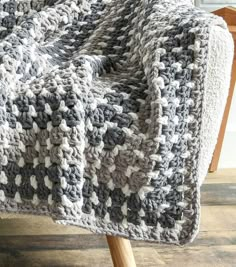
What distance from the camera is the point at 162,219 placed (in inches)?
34.6

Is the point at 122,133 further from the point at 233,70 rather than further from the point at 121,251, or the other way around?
the point at 233,70

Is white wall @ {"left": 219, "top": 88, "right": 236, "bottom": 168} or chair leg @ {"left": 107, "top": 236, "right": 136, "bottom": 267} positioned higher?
chair leg @ {"left": 107, "top": 236, "right": 136, "bottom": 267}

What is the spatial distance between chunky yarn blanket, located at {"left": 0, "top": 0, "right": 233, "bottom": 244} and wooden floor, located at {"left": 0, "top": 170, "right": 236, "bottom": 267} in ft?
0.90

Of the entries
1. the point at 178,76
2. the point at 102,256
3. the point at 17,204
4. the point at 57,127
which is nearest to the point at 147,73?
the point at 178,76

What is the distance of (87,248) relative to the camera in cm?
118

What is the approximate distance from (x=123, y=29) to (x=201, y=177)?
30 centimetres

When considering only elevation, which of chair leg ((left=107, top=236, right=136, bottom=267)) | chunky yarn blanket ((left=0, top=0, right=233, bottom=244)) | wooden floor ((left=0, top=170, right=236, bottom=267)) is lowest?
wooden floor ((left=0, top=170, right=236, bottom=267))

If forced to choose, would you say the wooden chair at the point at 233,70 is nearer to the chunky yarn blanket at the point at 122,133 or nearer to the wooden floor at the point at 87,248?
the wooden floor at the point at 87,248

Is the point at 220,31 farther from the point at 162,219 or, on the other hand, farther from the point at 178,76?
the point at 162,219

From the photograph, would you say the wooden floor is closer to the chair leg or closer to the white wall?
the chair leg

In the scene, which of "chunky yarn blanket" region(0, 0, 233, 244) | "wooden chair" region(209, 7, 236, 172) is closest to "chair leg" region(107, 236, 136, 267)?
"chunky yarn blanket" region(0, 0, 233, 244)

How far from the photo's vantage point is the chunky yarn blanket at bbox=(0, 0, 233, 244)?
839 mm

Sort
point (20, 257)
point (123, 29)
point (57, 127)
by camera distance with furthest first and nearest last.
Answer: point (20, 257) → point (123, 29) → point (57, 127)

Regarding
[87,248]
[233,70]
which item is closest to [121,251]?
[87,248]
